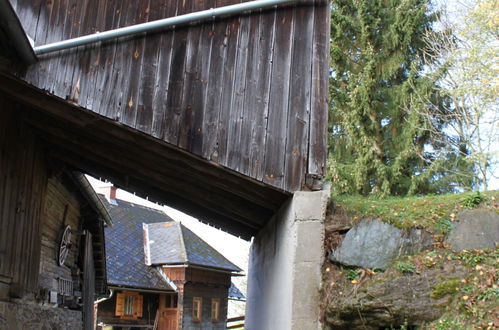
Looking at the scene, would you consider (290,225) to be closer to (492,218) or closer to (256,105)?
(256,105)

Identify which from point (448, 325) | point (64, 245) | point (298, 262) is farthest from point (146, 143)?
point (64, 245)

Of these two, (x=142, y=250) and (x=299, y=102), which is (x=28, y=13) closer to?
(x=299, y=102)

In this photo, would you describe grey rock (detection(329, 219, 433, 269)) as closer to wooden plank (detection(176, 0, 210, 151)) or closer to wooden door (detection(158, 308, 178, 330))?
wooden plank (detection(176, 0, 210, 151))

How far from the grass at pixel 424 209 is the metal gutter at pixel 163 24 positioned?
285cm

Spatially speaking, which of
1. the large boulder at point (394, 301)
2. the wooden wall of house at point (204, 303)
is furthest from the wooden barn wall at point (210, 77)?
the wooden wall of house at point (204, 303)

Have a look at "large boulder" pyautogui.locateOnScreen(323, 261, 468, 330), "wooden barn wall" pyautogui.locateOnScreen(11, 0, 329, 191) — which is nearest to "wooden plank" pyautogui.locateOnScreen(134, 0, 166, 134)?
"wooden barn wall" pyautogui.locateOnScreen(11, 0, 329, 191)

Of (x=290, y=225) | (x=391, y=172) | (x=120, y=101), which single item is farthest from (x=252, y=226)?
(x=391, y=172)

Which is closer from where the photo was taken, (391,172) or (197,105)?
(197,105)

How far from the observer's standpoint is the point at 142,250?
82.6 ft

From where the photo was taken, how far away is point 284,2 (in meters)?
6.71

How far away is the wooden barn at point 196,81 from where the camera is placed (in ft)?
20.5

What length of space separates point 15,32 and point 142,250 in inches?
808

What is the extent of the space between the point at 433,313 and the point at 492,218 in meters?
1.47

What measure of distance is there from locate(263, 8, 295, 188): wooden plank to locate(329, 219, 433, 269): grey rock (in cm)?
109
